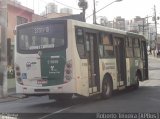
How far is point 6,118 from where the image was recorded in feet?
40.2

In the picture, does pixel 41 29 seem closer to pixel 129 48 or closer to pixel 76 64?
pixel 76 64

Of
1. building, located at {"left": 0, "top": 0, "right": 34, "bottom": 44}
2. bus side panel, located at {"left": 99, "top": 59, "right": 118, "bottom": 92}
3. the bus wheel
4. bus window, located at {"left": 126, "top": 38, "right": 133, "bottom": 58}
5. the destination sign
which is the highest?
building, located at {"left": 0, "top": 0, "right": 34, "bottom": 44}

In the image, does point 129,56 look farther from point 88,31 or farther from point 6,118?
point 6,118

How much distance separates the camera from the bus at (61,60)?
14.6 meters

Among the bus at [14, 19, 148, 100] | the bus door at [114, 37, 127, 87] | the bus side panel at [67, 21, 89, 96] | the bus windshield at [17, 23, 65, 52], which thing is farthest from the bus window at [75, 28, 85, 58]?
the bus door at [114, 37, 127, 87]

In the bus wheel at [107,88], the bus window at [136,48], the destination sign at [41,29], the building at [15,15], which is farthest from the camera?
the building at [15,15]

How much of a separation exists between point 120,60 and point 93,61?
3.32 m


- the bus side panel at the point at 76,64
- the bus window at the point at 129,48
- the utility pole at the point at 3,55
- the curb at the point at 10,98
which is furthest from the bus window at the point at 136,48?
the bus side panel at the point at 76,64

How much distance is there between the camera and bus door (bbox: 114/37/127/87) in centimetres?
1884

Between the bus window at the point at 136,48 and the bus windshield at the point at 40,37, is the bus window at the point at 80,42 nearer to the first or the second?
the bus windshield at the point at 40,37

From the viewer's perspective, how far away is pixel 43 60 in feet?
49.3

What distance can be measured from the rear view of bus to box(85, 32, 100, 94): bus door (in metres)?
1.44

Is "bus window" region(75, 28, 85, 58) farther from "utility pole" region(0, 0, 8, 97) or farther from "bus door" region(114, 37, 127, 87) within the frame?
"utility pole" region(0, 0, 8, 97)

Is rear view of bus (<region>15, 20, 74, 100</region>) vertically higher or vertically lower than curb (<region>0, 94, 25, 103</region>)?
higher
